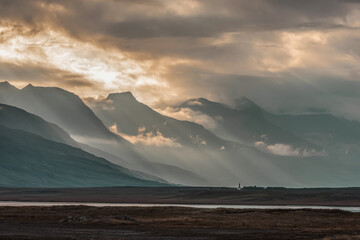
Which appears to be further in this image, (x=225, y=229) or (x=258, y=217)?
(x=258, y=217)

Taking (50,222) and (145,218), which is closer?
(50,222)

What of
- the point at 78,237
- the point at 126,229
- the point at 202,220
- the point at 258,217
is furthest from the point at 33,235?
the point at 258,217

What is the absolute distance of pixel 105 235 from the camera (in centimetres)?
9238

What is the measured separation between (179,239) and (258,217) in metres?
43.2

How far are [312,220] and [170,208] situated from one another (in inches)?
1751

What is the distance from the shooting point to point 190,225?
112812 millimetres

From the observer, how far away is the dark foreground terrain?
92.3 metres

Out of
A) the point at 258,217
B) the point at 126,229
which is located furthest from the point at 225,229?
the point at 258,217

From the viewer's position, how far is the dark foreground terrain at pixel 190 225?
92.3 meters

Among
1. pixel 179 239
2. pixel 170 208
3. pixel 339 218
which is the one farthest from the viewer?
pixel 170 208

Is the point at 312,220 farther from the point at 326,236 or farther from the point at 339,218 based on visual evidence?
the point at 326,236

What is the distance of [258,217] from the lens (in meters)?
128

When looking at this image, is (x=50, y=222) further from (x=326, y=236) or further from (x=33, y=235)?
(x=326, y=236)

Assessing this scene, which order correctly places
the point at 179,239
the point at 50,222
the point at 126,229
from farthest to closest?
the point at 50,222
the point at 126,229
the point at 179,239
